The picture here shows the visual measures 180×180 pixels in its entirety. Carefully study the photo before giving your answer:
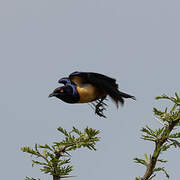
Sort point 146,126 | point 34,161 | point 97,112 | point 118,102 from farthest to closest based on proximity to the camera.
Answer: point 97,112 → point 118,102 → point 34,161 → point 146,126

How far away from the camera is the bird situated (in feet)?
28.4

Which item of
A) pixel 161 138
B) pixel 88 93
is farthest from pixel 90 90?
pixel 161 138

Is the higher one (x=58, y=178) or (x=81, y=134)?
(x=81, y=134)

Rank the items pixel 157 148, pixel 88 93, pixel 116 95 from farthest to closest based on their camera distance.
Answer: pixel 88 93 → pixel 116 95 → pixel 157 148

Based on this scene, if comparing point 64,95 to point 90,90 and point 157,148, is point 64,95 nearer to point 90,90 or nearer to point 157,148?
point 90,90

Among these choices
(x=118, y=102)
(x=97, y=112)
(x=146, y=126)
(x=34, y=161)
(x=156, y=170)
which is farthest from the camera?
(x=97, y=112)

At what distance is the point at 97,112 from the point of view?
9.20 metres

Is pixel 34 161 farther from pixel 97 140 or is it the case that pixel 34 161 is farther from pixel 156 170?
pixel 156 170

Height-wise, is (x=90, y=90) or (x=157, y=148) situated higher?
(x=90, y=90)

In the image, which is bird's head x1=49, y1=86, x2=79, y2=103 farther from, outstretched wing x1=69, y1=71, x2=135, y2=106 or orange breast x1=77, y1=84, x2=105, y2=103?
outstretched wing x1=69, y1=71, x2=135, y2=106

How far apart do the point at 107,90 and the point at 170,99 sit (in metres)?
3.01

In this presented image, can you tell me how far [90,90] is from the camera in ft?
29.5

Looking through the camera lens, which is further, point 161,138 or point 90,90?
point 90,90

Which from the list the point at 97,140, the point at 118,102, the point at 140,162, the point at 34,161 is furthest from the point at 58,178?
the point at 118,102
